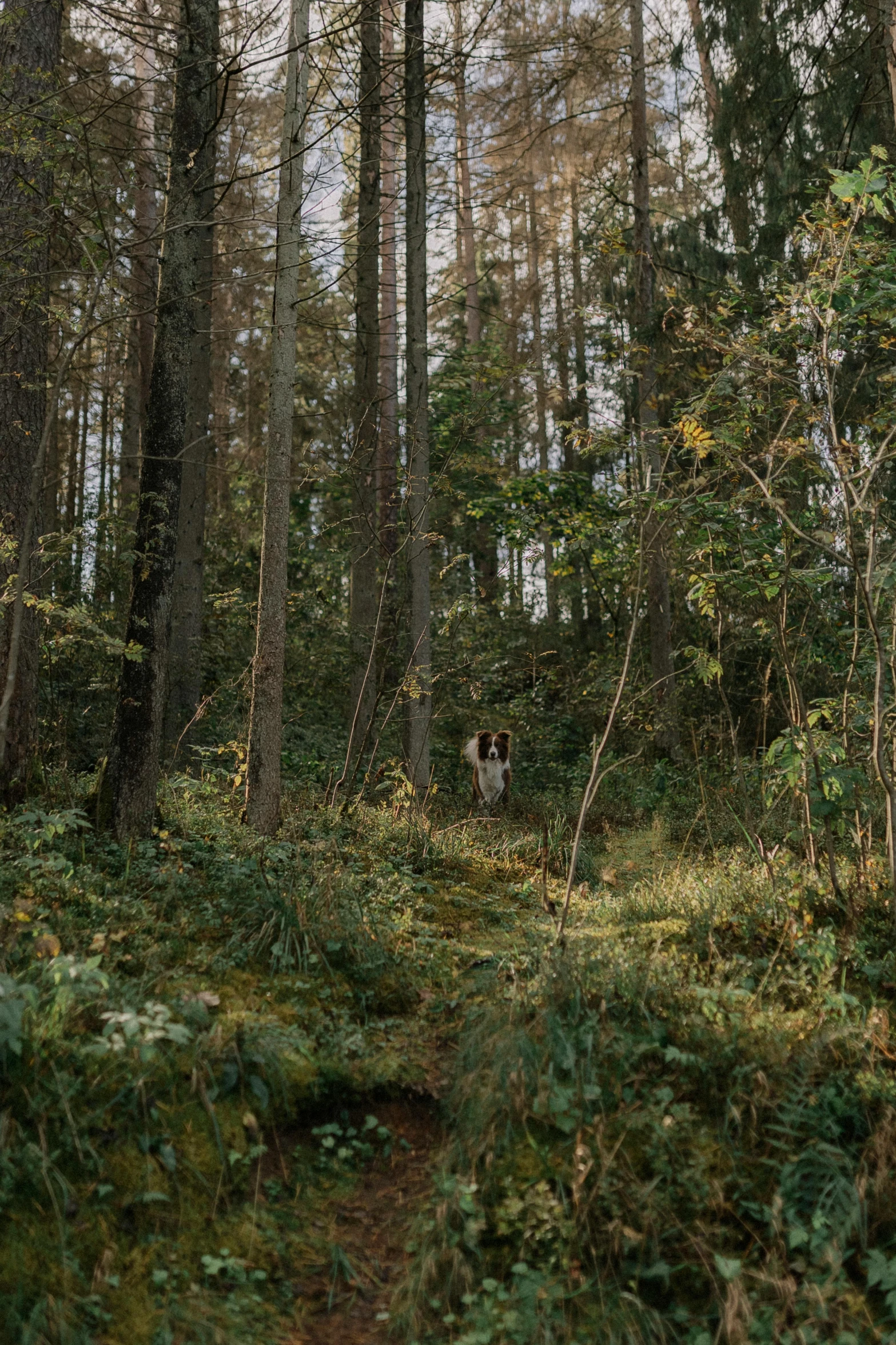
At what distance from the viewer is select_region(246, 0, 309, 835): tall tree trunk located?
7.61 metres

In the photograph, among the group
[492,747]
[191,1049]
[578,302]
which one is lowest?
[191,1049]

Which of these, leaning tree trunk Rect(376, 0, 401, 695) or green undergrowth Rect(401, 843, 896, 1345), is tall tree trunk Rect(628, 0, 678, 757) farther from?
green undergrowth Rect(401, 843, 896, 1345)

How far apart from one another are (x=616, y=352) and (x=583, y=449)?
6202 mm

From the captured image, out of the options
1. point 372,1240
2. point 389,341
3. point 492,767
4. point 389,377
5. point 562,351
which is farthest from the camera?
point 562,351

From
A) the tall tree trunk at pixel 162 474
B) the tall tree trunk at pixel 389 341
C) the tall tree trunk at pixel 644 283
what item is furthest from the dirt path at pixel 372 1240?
the tall tree trunk at pixel 644 283

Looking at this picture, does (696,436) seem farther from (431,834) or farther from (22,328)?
(22,328)

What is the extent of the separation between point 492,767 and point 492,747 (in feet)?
0.79

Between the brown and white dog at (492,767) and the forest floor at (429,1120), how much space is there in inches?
223

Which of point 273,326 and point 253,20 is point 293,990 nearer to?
point 273,326

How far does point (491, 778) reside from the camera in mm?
11453

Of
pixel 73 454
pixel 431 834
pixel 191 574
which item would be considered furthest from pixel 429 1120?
pixel 73 454

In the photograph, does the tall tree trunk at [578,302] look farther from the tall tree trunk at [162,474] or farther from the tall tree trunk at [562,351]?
the tall tree trunk at [162,474]

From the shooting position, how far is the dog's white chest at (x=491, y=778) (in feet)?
37.5

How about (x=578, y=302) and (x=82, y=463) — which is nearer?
(x=82, y=463)
